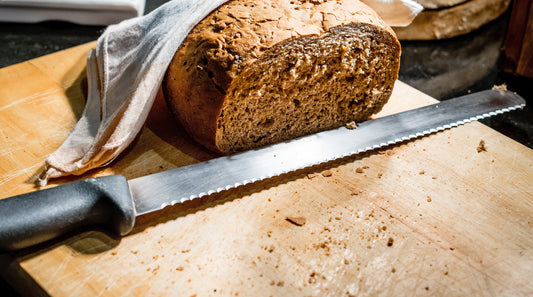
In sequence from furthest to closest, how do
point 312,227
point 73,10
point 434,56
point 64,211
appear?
1. point 434,56
2. point 73,10
3. point 312,227
4. point 64,211

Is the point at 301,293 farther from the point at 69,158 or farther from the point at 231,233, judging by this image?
the point at 69,158

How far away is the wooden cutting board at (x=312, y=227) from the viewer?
4.60ft

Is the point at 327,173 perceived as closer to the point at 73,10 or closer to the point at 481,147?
the point at 481,147

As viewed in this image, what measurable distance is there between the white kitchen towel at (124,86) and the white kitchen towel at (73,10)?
2.80 feet

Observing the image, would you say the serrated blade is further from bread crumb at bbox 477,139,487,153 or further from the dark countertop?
the dark countertop

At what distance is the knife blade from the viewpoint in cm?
135

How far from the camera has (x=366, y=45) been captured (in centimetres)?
181

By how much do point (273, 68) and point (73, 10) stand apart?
1.83 m

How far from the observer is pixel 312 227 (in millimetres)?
1583


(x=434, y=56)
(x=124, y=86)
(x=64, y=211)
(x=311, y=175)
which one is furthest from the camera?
(x=434, y=56)

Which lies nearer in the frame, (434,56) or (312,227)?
(312,227)

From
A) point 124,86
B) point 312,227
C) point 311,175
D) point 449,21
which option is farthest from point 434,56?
point 124,86

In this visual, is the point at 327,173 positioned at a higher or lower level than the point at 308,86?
lower

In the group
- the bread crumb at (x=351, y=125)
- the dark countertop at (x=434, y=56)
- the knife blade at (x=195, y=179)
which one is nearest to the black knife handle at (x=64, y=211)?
the knife blade at (x=195, y=179)
